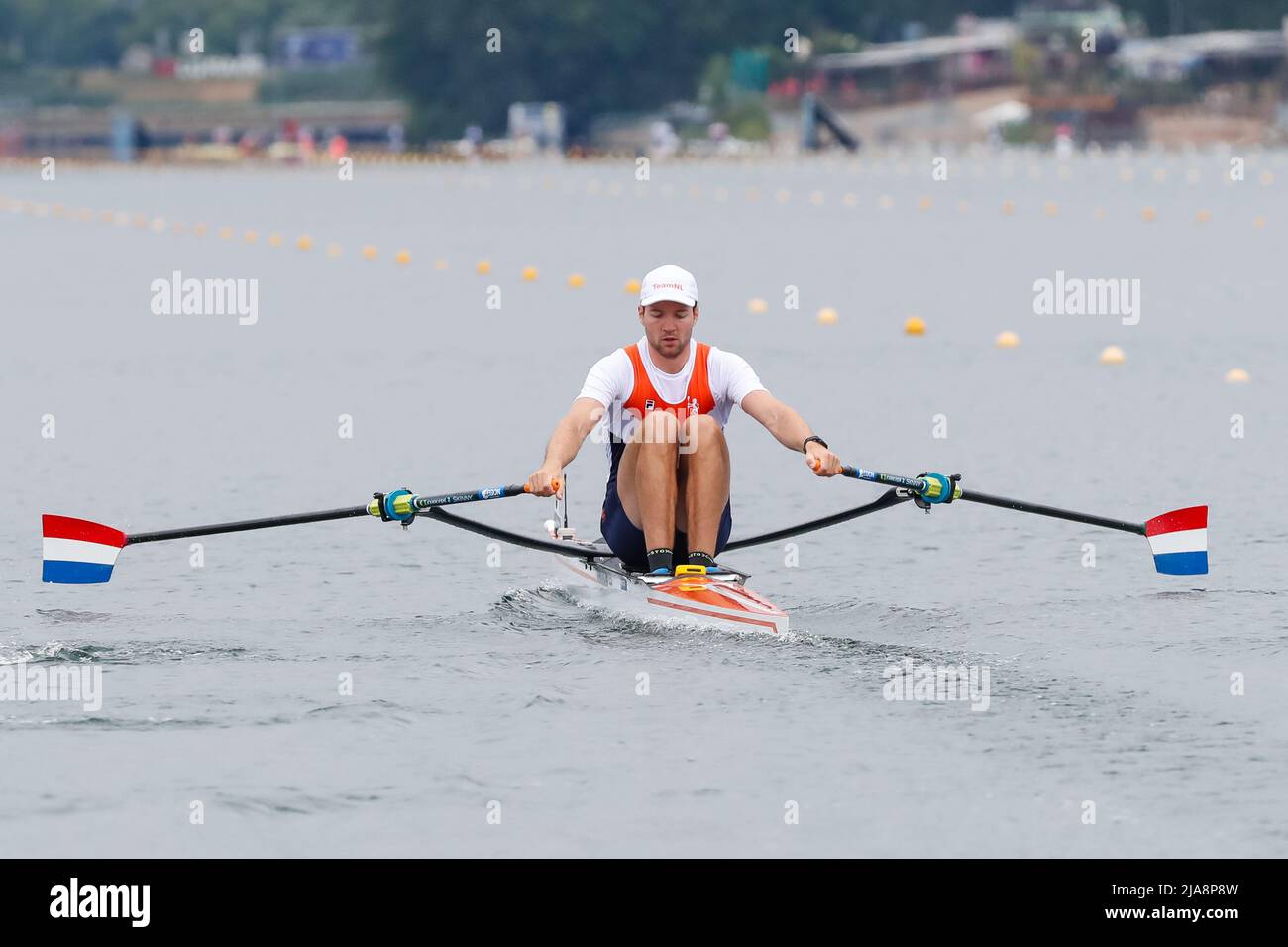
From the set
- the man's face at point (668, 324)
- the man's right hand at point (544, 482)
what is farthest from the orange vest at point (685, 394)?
the man's right hand at point (544, 482)

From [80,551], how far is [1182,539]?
5760 millimetres

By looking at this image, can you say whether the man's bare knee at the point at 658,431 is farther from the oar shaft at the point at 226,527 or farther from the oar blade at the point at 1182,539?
the oar blade at the point at 1182,539

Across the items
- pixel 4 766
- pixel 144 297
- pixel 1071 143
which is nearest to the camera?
pixel 4 766

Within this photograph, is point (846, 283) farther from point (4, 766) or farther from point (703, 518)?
point (4, 766)

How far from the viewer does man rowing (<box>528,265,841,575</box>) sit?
12695mm

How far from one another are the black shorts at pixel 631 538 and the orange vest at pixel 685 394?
1.37 feet

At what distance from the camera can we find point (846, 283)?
36.9m

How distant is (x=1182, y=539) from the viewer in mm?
13617

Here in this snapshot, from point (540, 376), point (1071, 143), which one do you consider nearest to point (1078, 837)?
point (540, 376)

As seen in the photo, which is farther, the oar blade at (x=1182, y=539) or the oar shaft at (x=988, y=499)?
the oar blade at (x=1182, y=539)

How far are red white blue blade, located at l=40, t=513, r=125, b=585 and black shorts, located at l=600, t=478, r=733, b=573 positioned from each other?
2660mm

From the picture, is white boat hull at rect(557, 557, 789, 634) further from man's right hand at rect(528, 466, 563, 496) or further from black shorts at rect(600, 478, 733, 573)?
man's right hand at rect(528, 466, 563, 496)

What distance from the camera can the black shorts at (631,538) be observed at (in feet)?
42.7
